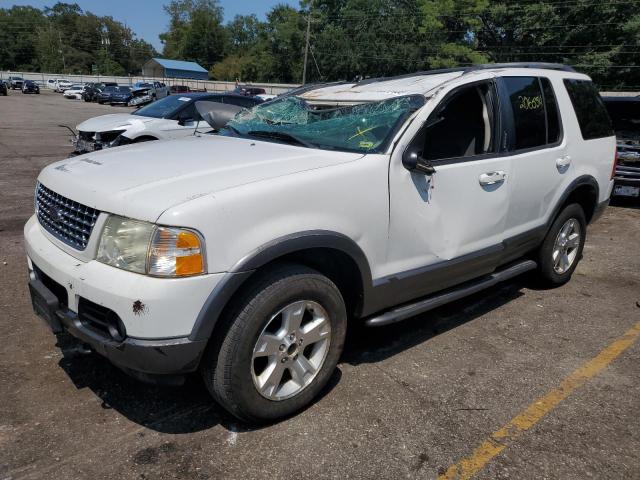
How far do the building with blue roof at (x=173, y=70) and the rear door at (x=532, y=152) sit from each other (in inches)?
3429

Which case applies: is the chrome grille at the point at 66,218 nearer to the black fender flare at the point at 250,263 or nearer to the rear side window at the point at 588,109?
the black fender flare at the point at 250,263

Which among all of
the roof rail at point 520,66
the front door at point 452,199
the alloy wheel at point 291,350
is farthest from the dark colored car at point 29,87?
the alloy wheel at point 291,350

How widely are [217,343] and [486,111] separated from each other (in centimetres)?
256

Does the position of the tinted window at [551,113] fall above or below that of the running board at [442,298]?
above

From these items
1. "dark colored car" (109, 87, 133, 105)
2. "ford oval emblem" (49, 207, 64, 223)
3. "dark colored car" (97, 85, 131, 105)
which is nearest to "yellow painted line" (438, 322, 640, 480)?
"ford oval emblem" (49, 207, 64, 223)

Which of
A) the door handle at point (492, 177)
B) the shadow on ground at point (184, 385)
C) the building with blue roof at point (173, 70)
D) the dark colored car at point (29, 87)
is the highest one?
the building with blue roof at point (173, 70)

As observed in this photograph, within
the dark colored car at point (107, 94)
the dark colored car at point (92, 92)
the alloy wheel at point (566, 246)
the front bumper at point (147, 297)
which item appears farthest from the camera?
the dark colored car at point (92, 92)

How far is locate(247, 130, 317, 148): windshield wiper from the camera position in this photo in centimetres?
328

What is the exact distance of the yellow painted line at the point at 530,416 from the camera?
2.55 m

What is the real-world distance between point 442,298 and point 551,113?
6.53 feet

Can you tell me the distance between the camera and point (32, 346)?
3.53 m

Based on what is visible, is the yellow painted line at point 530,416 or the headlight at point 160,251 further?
the yellow painted line at point 530,416

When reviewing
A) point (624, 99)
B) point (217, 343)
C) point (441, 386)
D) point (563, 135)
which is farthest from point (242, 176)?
point (624, 99)

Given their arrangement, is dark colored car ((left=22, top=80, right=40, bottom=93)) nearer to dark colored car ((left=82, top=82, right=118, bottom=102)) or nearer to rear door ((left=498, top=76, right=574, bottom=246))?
dark colored car ((left=82, top=82, right=118, bottom=102))
